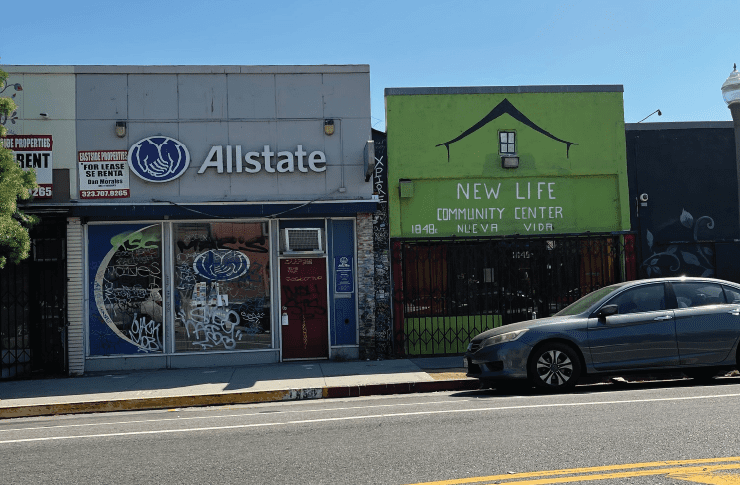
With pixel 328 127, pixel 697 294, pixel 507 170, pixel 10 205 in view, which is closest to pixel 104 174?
pixel 10 205

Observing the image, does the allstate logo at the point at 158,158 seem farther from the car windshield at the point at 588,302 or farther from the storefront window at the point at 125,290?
the car windshield at the point at 588,302

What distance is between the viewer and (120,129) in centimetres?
1320

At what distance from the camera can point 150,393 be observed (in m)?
10.5

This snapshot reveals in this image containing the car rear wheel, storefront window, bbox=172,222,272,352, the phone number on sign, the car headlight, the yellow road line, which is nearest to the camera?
the yellow road line

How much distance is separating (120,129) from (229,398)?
6.03 m

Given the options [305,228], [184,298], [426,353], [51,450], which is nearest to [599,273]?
[426,353]

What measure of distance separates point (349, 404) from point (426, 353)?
191 inches

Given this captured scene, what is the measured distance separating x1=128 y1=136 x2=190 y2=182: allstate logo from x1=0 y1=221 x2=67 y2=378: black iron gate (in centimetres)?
183

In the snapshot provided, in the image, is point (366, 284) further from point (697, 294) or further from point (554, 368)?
point (697, 294)

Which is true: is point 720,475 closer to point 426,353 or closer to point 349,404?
point 349,404

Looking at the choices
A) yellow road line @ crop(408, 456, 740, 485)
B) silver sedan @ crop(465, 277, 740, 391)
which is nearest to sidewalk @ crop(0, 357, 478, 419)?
silver sedan @ crop(465, 277, 740, 391)

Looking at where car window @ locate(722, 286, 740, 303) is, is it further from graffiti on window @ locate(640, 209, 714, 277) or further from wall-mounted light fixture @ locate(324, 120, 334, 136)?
wall-mounted light fixture @ locate(324, 120, 334, 136)

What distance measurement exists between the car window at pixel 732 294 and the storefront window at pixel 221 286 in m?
8.02

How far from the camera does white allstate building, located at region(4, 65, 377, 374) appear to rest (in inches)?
516
